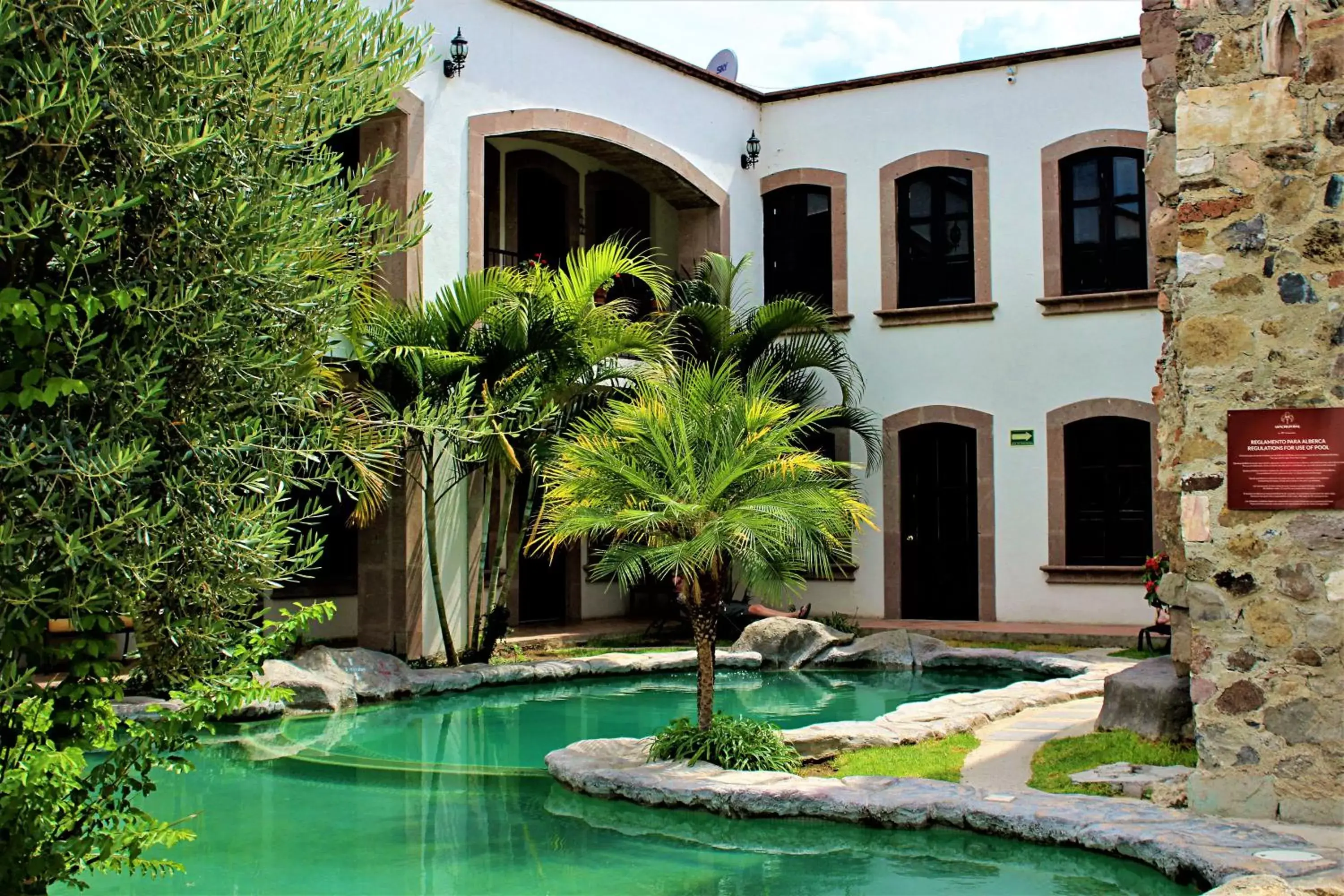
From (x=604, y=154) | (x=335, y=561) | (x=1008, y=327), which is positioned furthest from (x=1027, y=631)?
(x=335, y=561)

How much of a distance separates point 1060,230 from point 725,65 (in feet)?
18.6

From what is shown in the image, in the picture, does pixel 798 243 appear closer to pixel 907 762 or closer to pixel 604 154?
pixel 604 154

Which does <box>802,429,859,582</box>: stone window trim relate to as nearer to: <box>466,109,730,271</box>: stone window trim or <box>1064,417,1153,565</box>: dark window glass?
<box>1064,417,1153,565</box>: dark window glass

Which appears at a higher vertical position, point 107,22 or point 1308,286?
point 107,22

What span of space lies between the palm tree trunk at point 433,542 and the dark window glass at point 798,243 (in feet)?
22.0

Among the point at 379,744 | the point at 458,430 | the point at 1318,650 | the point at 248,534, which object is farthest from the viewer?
the point at 458,430

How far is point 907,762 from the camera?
8164 millimetres

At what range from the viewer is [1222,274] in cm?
644

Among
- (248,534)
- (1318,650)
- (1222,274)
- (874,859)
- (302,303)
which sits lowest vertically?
(874,859)

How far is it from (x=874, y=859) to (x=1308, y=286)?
3273 millimetres

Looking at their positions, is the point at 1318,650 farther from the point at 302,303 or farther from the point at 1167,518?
the point at 302,303

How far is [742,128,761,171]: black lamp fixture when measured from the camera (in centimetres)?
1811

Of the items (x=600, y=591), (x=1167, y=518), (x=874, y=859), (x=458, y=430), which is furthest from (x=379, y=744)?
(x=600, y=591)

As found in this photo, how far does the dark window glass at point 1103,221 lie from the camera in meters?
16.3
